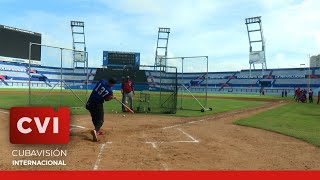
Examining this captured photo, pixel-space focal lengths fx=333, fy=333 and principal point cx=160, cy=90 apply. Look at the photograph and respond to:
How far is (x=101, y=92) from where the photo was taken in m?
9.83

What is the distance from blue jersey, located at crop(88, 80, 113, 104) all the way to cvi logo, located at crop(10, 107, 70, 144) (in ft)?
4.59

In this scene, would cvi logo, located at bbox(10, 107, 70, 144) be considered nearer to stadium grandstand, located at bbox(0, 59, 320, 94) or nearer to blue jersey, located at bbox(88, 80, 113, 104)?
blue jersey, located at bbox(88, 80, 113, 104)

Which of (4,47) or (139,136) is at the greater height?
(4,47)

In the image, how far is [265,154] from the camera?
8.37 m

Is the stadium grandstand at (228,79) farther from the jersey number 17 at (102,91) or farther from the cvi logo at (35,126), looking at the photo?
the cvi logo at (35,126)

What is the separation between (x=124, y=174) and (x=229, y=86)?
77730mm

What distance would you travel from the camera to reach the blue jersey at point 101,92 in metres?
9.79

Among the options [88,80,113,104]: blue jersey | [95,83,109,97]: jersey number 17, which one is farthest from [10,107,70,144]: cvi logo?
[95,83,109,97]: jersey number 17

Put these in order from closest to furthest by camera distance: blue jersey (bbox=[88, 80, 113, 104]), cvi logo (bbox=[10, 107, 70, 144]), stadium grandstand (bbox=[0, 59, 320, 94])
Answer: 1. cvi logo (bbox=[10, 107, 70, 144])
2. blue jersey (bbox=[88, 80, 113, 104])
3. stadium grandstand (bbox=[0, 59, 320, 94])

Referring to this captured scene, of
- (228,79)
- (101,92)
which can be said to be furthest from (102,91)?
(228,79)

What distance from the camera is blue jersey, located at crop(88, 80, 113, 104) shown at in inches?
385

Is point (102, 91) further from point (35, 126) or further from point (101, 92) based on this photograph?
point (35, 126)

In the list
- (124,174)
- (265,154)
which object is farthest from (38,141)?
(265,154)

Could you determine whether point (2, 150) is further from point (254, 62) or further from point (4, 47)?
point (254, 62)
